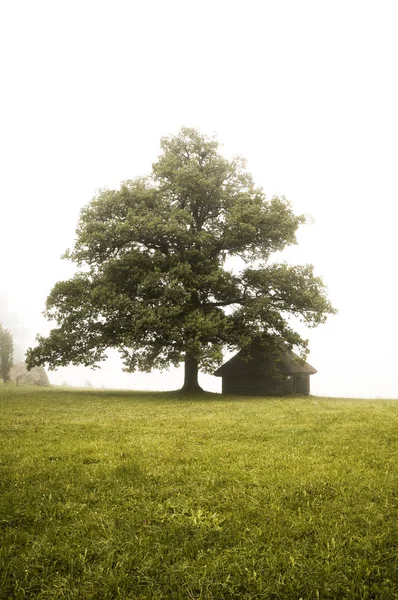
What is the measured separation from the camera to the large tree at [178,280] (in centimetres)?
2731

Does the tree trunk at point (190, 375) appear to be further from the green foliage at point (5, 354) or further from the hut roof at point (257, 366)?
the green foliage at point (5, 354)

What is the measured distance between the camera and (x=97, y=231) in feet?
95.8

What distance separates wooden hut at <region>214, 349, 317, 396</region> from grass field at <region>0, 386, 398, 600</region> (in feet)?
86.0

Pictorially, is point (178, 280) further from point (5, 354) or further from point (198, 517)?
point (5, 354)

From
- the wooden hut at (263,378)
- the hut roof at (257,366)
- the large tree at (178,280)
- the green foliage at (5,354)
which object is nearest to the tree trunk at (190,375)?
the large tree at (178,280)

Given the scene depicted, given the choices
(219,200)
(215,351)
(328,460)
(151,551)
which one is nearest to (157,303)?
(215,351)

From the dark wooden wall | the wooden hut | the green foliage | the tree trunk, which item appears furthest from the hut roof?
the green foliage

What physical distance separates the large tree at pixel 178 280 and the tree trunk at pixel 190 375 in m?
0.10

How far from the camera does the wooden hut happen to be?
3853 cm

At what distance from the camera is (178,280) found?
27.5 m

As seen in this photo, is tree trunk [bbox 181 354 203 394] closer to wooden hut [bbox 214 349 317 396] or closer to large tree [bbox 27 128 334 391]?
large tree [bbox 27 128 334 391]

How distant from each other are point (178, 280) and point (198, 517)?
857 inches

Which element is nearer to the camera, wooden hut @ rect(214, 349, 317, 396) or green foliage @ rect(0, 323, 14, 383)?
wooden hut @ rect(214, 349, 317, 396)

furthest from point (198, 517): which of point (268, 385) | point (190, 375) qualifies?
point (268, 385)
